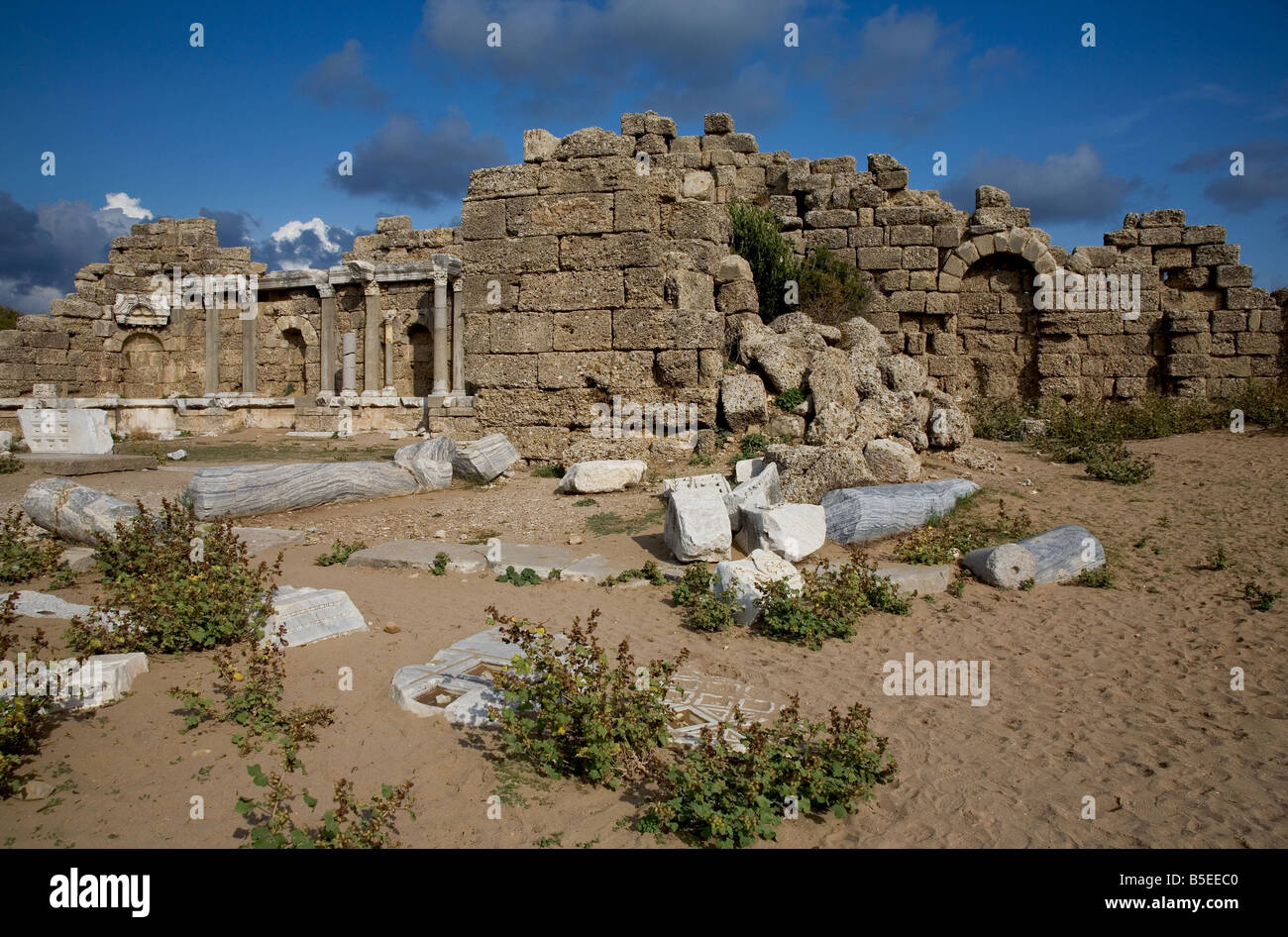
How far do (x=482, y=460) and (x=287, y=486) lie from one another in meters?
2.39

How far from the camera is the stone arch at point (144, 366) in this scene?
22.6 m

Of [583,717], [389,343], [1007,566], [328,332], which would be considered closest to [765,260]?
[1007,566]

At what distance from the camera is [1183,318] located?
14.1m

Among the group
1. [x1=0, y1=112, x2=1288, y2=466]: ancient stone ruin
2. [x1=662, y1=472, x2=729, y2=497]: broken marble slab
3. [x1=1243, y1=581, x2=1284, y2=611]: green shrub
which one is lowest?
[x1=1243, y1=581, x2=1284, y2=611]: green shrub

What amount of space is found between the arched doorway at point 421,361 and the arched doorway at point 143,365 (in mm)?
7874

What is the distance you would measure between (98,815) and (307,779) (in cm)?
74

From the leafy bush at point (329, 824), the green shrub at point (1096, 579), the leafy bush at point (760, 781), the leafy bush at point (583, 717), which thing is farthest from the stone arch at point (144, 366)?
the leafy bush at point (760, 781)

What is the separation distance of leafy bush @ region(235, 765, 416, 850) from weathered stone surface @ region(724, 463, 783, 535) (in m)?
4.52

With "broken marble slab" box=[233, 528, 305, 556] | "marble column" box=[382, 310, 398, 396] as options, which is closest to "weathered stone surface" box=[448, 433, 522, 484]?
"broken marble slab" box=[233, 528, 305, 556]

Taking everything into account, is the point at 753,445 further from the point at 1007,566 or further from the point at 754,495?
the point at 1007,566

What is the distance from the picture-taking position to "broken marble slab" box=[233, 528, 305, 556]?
286 inches

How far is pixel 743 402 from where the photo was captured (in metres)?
10.2

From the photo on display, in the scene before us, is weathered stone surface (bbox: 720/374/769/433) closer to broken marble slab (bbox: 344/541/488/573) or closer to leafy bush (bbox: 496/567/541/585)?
broken marble slab (bbox: 344/541/488/573)
